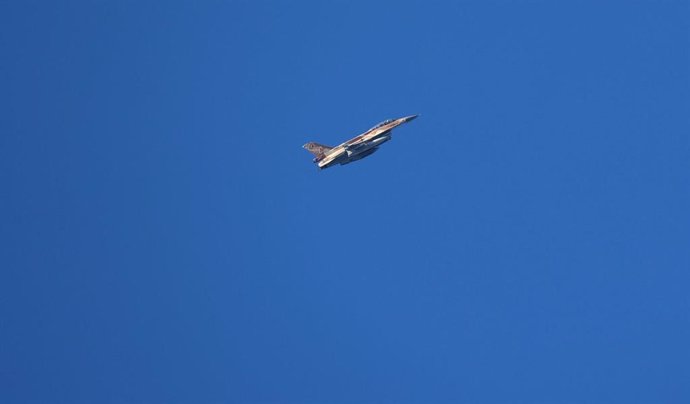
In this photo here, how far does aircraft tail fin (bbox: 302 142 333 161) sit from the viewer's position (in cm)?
9450

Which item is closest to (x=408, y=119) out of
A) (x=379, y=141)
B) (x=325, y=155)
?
(x=379, y=141)

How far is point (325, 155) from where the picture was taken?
9362 cm

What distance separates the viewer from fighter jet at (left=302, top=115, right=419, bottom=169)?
3553 inches

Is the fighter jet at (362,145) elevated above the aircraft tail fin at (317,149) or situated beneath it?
situated beneath

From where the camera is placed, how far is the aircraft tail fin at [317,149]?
3720 inches

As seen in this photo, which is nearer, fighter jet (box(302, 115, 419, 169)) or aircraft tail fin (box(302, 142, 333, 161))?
fighter jet (box(302, 115, 419, 169))

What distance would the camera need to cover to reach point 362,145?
3551 inches

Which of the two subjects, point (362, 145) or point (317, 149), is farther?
point (317, 149)

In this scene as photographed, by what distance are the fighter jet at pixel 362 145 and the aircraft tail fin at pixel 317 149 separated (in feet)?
4.54

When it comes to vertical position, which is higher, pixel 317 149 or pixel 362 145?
pixel 317 149

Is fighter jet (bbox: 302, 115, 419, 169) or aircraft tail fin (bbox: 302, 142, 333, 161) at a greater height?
aircraft tail fin (bbox: 302, 142, 333, 161)

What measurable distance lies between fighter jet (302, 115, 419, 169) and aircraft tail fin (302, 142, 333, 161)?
138cm

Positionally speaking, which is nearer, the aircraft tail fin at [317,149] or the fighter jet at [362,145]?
the fighter jet at [362,145]

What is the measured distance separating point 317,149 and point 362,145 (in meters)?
7.60
